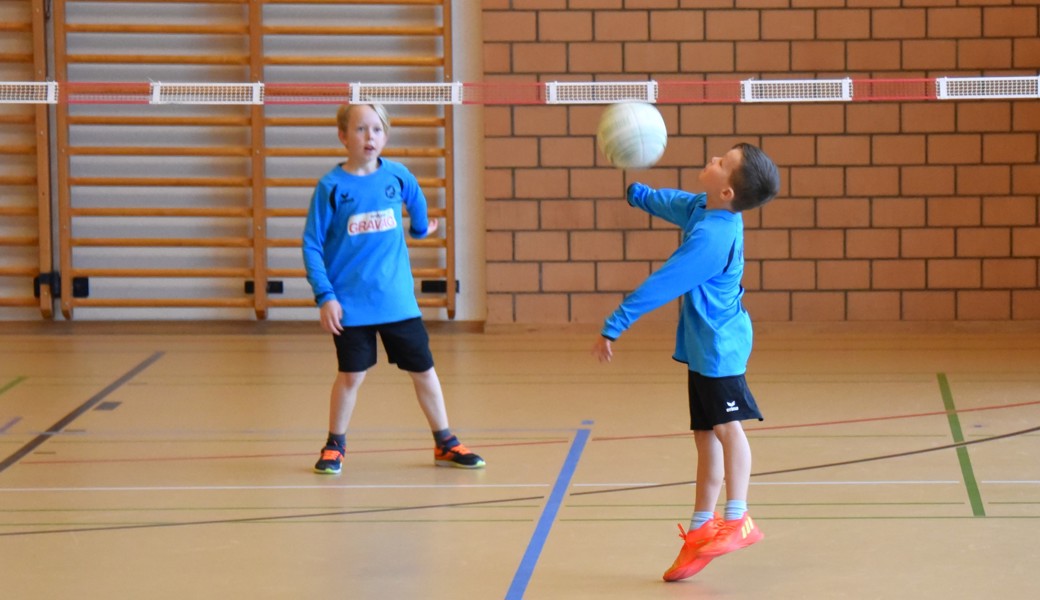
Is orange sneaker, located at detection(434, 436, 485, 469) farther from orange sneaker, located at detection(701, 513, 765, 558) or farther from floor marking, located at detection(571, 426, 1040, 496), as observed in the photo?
orange sneaker, located at detection(701, 513, 765, 558)

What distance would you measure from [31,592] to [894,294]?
588cm

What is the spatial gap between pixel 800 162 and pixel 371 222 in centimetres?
407

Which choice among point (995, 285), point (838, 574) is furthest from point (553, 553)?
point (995, 285)

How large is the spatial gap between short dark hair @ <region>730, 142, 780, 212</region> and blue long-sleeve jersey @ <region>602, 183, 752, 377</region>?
2.7 inches

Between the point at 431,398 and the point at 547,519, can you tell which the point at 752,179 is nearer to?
the point at 547,519

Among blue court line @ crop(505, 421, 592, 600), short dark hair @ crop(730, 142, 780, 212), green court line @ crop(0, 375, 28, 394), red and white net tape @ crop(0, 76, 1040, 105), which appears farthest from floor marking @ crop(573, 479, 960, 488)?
red and white net tape @ crop(0, 76, 1040, 105)

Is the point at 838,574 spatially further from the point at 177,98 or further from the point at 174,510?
the point at 177,98

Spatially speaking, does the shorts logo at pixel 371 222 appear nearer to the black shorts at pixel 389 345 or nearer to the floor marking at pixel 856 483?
the black shorts at pixel 389 345

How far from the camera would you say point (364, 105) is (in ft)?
15.3

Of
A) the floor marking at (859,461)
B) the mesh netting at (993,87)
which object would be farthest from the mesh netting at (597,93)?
the floor marking at (859,461)

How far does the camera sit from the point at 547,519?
4125 mm

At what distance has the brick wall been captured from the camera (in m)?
7.98

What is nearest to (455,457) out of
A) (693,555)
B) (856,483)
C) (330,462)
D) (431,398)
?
(431,398)

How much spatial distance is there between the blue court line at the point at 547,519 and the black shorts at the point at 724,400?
2.04 ft
